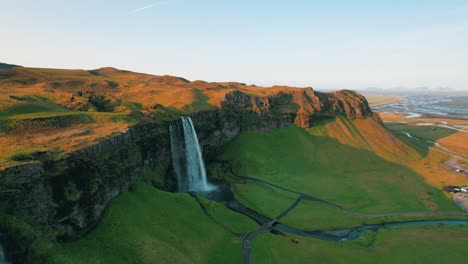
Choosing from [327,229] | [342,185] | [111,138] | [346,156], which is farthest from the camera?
[346,156]

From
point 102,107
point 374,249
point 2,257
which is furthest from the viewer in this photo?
point 102,107

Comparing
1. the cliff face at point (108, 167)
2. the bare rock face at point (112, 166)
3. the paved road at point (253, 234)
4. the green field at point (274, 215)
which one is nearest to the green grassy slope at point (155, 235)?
the green field at point (274, 215)

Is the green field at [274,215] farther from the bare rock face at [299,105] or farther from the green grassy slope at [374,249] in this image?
the bare rock face at [299,105]

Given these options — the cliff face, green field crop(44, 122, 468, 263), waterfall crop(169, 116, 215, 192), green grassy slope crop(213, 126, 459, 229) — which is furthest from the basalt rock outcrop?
green grassy slope crop(213, 126, 459, 229)

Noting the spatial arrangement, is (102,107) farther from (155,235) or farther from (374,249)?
(374,249)

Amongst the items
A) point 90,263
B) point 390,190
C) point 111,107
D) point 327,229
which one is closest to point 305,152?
point 390,190

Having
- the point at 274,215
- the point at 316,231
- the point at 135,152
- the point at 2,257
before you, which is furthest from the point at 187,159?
the point at 2,257

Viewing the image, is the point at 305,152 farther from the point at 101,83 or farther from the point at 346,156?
the point at 101,83
